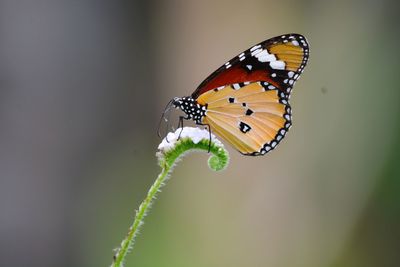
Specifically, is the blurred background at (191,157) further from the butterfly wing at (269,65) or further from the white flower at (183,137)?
the white flower at (183,137)

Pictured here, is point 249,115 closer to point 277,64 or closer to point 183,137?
point 277,64

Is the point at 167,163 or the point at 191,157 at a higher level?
the point at 191,157

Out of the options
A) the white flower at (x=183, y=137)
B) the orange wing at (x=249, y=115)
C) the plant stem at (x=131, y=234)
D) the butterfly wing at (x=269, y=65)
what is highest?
the butterfly wing at (x=269, y=65)

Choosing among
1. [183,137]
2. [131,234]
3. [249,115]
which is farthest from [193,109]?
[131,234]

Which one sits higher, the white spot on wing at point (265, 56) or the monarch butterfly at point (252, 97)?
the white spot on wing at point (265, 56)

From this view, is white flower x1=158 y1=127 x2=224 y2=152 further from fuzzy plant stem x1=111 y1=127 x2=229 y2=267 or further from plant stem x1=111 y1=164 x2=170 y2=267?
plant stem x1=111 y1=164 x2=170 y2=267

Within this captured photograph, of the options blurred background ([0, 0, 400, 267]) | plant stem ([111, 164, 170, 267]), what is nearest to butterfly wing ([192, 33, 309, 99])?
plant stem ([111, 164, 170, 267])

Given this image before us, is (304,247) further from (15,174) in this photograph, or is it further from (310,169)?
(15,174)

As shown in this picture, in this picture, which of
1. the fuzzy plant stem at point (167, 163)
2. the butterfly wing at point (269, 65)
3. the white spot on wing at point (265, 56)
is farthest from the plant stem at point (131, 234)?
the white spot on wing at point (265, 56)
